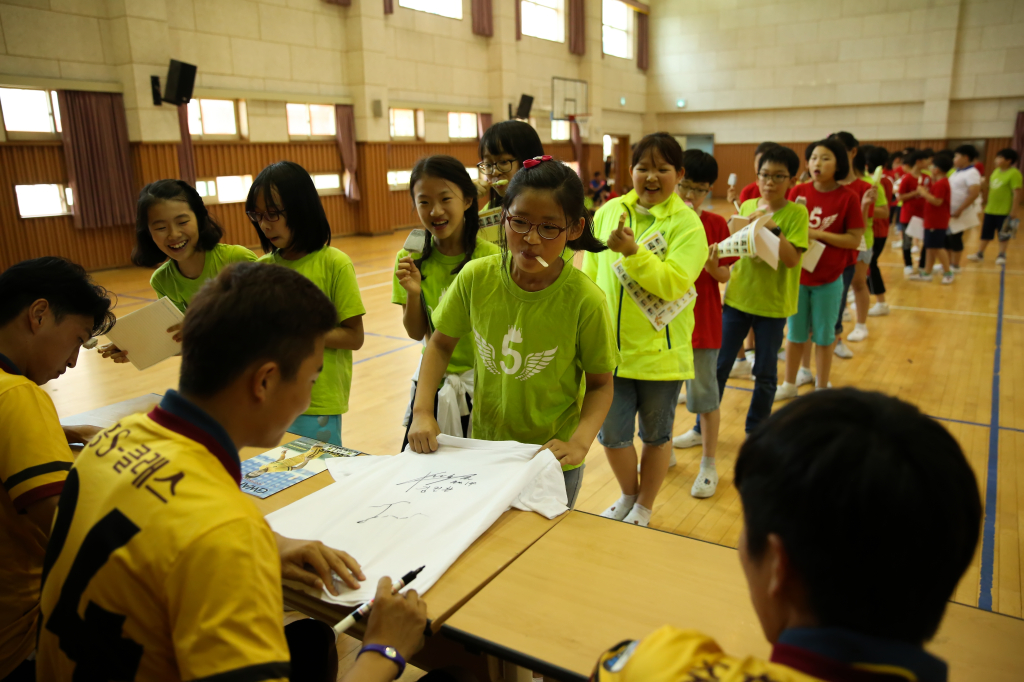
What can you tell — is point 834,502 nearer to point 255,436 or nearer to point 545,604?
point 545,604

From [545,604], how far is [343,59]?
12562mm

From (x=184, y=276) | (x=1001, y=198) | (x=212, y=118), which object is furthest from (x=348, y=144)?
(x=184, y=276)

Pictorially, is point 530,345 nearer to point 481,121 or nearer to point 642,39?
point 481,121

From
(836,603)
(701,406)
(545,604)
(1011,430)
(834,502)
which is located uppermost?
(834,502)

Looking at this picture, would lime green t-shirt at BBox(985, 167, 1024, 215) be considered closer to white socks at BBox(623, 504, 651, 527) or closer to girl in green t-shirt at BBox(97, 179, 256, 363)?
white socks at BBox(623, 504, 651, 527)

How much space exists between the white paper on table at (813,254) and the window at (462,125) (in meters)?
11.7

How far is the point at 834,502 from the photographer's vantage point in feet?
1.99

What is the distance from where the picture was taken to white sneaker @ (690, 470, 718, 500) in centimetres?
310

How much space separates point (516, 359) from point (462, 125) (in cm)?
1382

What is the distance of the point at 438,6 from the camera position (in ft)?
44.0

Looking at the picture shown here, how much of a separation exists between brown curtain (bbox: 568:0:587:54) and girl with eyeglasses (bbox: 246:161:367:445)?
16156 mm

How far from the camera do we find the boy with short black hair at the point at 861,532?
0.60m

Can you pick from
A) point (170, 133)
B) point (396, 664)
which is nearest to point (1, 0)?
point (170, 133)

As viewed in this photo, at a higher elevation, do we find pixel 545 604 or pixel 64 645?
pixel 64 645
